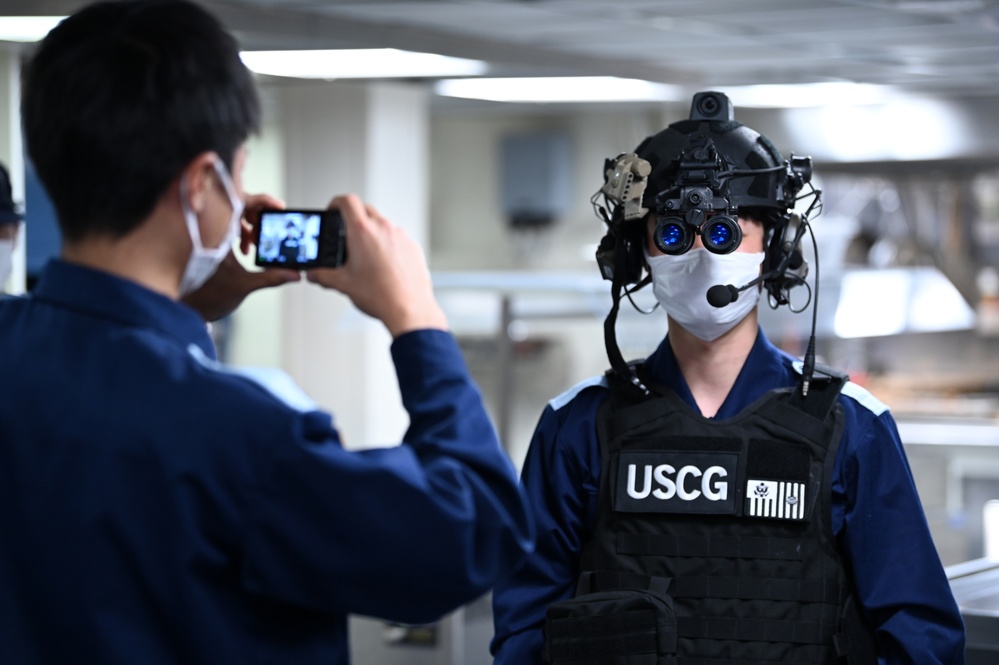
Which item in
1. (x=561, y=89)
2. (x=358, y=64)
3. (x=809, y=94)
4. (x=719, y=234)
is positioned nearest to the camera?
(x=719, y=234)

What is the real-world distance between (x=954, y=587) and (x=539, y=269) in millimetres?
5191

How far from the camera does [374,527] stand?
99cm

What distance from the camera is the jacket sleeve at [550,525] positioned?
5.59ft

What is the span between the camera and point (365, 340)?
17.7 feet

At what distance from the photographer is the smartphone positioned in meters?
1.18

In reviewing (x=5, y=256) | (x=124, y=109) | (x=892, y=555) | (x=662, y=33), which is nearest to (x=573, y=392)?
(x=892, y=555)

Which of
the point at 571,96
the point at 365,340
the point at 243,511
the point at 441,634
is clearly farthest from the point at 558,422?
the point at 571,96

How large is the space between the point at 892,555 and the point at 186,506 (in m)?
0.94

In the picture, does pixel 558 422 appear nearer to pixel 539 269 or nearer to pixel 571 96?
pixel 571 96

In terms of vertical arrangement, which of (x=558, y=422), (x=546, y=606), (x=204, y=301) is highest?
(x=204, y=301)

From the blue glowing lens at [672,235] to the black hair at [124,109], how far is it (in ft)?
2.53

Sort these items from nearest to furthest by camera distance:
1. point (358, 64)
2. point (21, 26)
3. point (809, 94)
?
point (21, 26)
point (358, 64)
point (809, 94)

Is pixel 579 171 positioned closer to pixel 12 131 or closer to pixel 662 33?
pixel 662 33

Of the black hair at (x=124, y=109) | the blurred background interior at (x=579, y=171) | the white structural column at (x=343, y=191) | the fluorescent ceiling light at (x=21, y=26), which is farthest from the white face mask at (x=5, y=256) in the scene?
the white structural column at (x=343, y=191)
